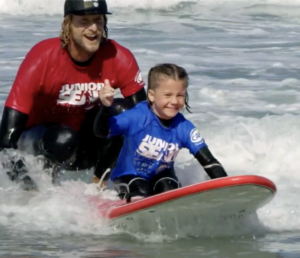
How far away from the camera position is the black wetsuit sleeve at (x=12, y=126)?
17.2 ft

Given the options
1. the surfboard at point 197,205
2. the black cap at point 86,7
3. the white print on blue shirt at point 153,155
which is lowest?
the surfboard at point 197,205

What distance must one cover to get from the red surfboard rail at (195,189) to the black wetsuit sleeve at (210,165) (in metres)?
0.41

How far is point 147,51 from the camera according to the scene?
38.6 feet

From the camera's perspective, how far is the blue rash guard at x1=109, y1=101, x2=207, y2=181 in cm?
514

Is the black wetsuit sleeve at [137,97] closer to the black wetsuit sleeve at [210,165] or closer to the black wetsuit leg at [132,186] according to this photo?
the black wetsuit leg at [132,186]

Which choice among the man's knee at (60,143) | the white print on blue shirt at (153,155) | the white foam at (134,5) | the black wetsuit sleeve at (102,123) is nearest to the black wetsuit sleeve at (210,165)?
the white print on blue shirt at (153,155)

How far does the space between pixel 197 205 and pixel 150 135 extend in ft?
2.06

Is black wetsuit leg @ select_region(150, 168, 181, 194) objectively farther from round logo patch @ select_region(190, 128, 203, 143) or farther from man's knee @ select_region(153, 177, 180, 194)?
round logo patch @ select_region(190, 128, 203, 143)

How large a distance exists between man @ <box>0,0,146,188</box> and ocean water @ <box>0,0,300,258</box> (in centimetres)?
17

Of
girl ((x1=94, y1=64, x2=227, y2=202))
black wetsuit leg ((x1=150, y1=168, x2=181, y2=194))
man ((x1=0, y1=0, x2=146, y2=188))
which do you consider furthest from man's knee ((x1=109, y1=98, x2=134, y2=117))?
black wetsuit leg ((x1=150, y1=168, x2=181, y2=194))

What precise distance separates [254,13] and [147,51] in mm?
5644

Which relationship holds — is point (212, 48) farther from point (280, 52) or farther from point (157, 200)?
point (157, 200)

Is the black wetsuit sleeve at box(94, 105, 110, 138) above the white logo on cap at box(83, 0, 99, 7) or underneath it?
underneath

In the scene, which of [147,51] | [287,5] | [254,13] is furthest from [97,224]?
[287,5]
